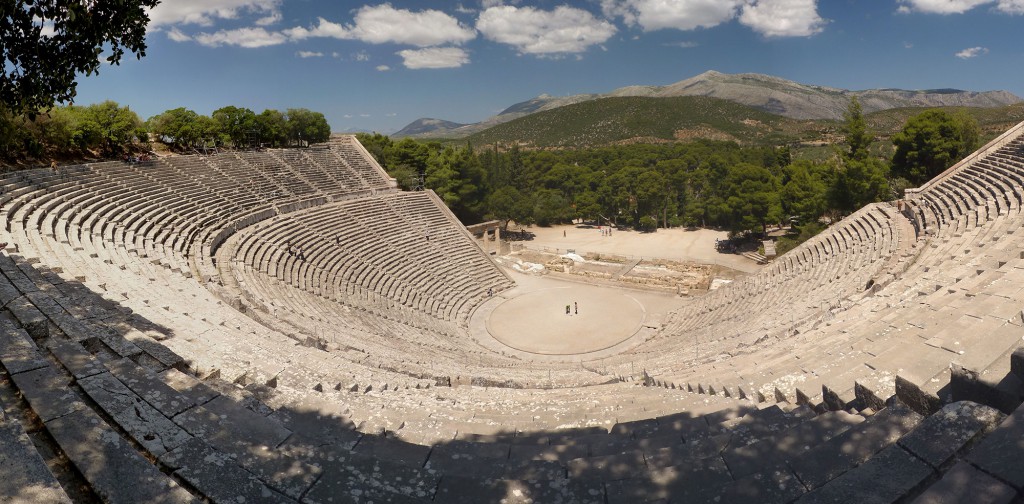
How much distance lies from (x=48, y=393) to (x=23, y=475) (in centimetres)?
148

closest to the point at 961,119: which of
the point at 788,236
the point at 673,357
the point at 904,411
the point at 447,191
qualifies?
the point at 788,236

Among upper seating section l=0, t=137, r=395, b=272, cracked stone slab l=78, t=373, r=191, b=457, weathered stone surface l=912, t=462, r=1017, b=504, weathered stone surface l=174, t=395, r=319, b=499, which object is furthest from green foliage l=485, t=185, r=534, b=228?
weathered stone surface l=912, t=462, r=1017, b=504

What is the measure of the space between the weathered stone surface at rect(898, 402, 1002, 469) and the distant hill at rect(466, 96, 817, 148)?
106 m

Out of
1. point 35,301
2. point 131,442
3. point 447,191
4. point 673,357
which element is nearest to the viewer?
point 131,442

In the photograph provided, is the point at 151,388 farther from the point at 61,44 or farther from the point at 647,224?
the point at 647,224

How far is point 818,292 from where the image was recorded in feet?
51.9

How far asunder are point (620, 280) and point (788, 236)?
12639 mm

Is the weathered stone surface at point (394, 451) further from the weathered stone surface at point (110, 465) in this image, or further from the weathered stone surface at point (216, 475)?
the weathered stone surface at point (110, 465)

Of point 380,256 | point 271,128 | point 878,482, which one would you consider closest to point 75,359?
point 878,482

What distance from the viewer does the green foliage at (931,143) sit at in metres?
28.5

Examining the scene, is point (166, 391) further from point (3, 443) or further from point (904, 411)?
point (904, 411)

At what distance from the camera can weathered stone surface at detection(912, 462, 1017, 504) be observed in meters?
2.44

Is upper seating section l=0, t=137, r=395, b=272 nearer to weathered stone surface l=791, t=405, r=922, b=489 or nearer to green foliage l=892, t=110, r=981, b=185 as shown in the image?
weathered stone surface l=791, t=405, r=922, b=489

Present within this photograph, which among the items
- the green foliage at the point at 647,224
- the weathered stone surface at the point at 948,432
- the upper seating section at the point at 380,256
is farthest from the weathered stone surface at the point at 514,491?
the green foliage at the point at 647,224
